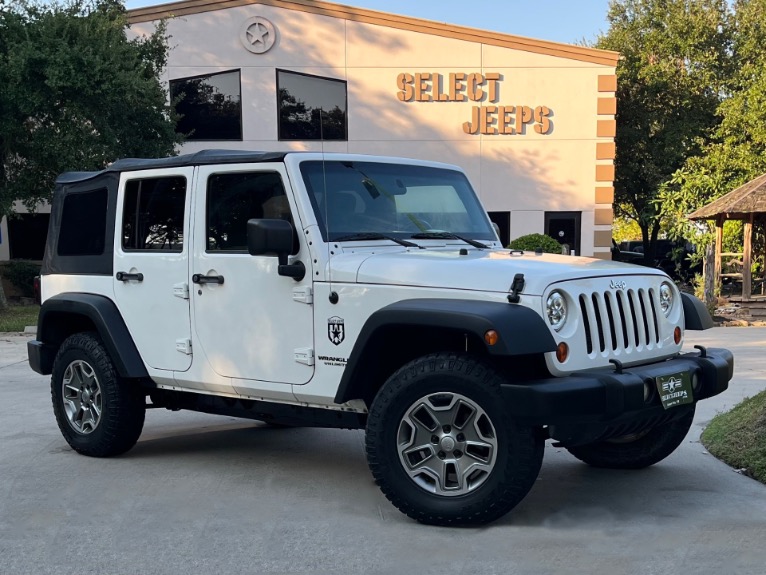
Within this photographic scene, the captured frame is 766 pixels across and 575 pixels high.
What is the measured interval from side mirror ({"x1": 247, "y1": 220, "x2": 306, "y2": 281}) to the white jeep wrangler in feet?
0.03

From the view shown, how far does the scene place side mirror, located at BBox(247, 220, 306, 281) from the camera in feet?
15.9

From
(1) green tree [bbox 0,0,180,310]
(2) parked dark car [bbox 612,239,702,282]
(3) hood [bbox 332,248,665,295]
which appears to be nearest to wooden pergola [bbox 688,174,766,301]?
(2) parked dark car [bbox 612,239,702,282]

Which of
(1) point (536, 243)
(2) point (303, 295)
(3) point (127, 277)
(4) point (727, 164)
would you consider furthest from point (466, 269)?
(4) point (727, 164)

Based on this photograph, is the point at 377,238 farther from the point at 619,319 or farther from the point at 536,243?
the point at 536,243

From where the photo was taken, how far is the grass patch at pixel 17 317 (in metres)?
16.0

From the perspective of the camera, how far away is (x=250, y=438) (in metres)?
7.03

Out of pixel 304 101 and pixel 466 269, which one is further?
pixel 304 101

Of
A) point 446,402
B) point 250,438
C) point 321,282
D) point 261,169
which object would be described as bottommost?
point 250,438

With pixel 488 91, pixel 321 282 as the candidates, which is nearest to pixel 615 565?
pixel 321 282

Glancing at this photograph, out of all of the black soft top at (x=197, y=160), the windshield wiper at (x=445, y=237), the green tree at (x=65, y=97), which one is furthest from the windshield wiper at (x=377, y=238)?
the green tree at (x=65, y=97)

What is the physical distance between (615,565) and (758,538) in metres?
0.85

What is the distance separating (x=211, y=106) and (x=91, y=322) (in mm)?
16533

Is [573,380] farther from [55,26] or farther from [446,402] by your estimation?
[55,26]

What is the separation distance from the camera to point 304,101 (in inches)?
880
